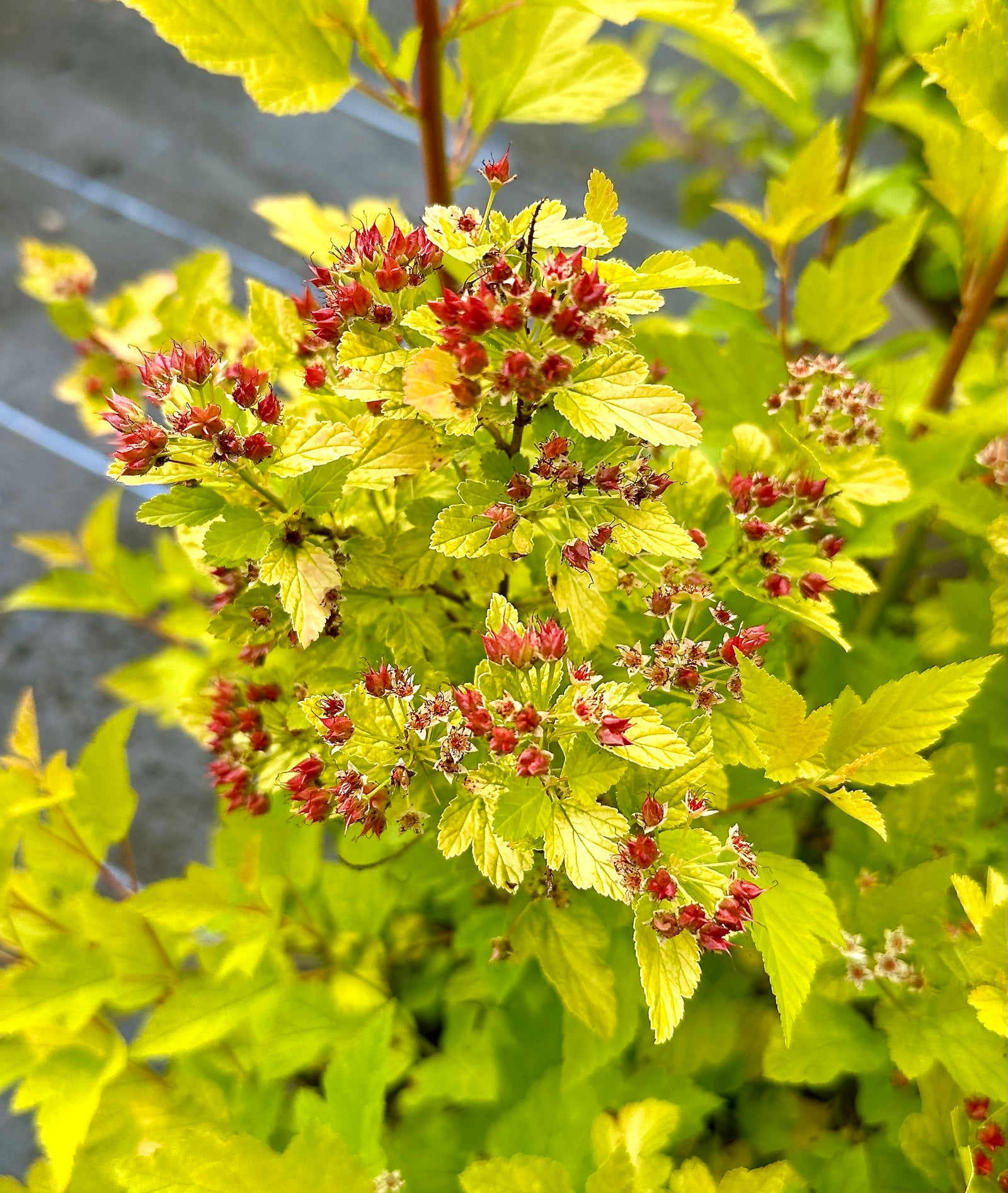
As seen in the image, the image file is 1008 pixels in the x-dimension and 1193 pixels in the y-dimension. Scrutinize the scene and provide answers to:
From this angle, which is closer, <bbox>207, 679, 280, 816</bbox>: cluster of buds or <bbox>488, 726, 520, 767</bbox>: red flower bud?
<bbox>488, 726, 520, 767</bbox>: red flower bud

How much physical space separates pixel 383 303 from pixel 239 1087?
2.09 feet

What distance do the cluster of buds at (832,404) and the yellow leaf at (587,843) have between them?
289 millimetres

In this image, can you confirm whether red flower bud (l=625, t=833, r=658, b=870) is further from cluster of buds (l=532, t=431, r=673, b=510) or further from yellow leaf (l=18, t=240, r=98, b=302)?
yellow leaf (l=18, t=240, r=98, b=302)

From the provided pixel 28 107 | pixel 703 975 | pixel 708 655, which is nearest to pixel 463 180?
pixel 708 655

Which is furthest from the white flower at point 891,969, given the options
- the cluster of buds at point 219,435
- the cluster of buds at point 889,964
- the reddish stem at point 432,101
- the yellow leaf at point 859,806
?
the reddish stem at point 432,101

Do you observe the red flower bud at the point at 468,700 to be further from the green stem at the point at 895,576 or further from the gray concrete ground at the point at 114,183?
the gray concrete ground at the point at 114,183

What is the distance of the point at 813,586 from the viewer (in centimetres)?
52

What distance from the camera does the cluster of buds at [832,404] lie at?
1.90 feet

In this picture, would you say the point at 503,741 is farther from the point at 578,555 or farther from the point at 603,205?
the point at 603,205

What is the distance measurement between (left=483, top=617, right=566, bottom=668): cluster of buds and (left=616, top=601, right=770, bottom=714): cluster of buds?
0.24ft

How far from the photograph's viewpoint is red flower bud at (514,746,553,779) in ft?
1.36

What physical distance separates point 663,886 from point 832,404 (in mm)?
329

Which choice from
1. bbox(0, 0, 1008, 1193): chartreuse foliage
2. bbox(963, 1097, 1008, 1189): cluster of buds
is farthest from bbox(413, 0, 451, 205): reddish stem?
bbox(963, 1097, 1008, 1189): cluster of buds

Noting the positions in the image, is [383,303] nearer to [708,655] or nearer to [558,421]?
[558,421]
